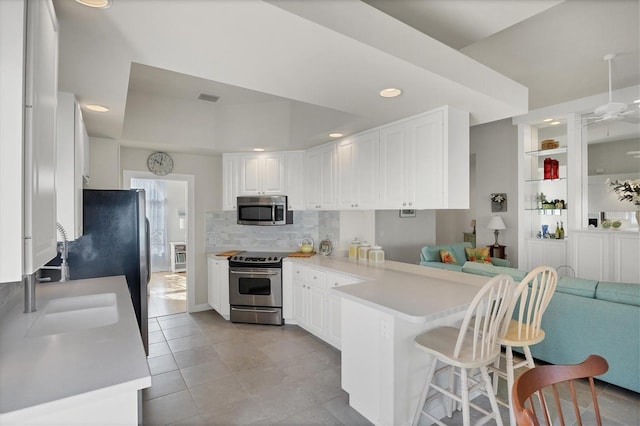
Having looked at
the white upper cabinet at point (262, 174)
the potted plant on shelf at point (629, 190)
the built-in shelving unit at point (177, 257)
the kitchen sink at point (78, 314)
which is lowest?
the built-in shelving unit at point (177, 257)

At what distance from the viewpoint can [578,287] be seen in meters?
2.72

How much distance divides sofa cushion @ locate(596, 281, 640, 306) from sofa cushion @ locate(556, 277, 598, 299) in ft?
0.13

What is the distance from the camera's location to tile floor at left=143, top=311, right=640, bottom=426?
7.78 feet

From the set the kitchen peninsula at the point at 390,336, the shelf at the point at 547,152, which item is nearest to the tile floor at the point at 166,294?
the kitchen peninsula at the point at 390,336

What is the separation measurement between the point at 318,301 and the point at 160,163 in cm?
292

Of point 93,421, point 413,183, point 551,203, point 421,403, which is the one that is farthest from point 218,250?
point 551,203

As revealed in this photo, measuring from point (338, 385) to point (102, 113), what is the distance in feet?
9.96

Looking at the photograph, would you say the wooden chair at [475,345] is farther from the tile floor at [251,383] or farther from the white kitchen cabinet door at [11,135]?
the white kitchen cabinet door at [11,135]

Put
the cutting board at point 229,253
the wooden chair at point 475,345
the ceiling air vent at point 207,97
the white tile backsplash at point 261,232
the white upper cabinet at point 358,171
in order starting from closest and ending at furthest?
the wooden chair at point 475,345
the white upper cabinet at point 358,171
the ceiling air vent at point 207,97
the cutting board at point 229,253
the white tile backsplash at point 261,232

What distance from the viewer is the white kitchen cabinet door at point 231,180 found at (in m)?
4.81

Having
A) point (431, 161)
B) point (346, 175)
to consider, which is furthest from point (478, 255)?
point (431, 161)

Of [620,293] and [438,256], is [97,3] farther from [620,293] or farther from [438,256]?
[438,256]

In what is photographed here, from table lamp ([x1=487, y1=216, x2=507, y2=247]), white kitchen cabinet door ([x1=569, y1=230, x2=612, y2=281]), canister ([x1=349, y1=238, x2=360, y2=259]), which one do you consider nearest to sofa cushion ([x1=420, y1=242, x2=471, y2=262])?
table lamp ([x1=487, y1=216, x2=507, y2=247])

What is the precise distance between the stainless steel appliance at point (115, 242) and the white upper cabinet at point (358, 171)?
2.05m
